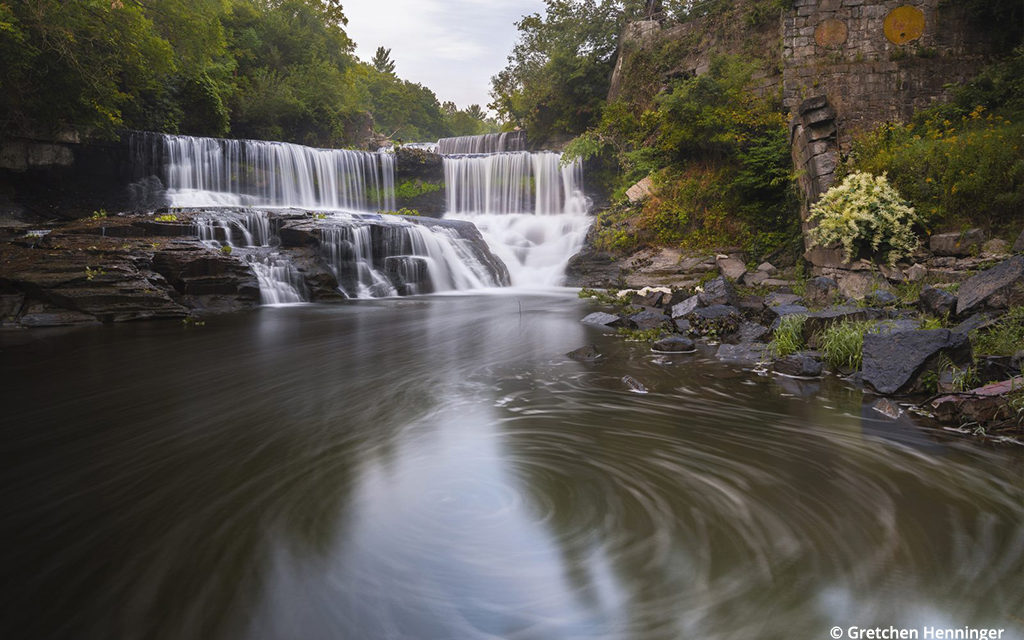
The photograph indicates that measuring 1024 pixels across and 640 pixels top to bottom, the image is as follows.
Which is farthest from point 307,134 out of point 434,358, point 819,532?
point 819,532

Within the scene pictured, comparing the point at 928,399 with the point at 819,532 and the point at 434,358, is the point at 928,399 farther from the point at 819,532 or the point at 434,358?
the point at 434,358

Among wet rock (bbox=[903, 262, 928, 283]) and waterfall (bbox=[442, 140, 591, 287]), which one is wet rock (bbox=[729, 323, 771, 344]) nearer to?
wet rock (bbox=[903, 262, 928, 283])

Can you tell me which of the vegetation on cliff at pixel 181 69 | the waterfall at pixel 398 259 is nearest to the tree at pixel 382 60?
the vegetation on cliff at pixel 181 69

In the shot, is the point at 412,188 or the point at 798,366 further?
the point at 412,188

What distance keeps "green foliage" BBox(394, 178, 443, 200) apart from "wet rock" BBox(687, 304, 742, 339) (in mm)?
17708

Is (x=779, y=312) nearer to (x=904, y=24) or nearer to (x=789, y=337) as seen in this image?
(x=789, y=337)

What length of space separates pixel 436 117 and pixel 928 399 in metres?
58.0

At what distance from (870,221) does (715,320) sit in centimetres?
285

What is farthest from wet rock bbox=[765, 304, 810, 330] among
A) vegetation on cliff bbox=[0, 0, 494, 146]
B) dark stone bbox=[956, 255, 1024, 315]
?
vegetation on cliff bbox=[0, 0, 494, 146]

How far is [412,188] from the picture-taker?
22.7m

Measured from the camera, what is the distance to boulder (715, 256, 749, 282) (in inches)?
425

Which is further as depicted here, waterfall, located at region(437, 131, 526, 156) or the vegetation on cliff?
waterfall, located at region(437, 131, 526, 156)

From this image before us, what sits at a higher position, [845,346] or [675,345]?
[845,346]

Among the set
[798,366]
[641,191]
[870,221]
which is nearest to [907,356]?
[798,366]
